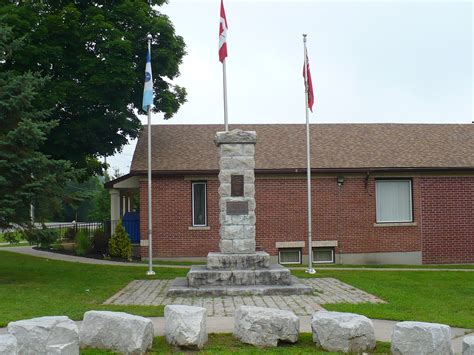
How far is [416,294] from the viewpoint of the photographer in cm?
1309

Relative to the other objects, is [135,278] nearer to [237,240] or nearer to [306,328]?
[237,240]

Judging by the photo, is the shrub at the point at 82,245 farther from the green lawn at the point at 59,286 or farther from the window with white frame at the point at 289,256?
the window with white frame at the point at 289,256

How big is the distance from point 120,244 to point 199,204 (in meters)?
3.19

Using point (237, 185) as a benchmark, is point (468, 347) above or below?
below

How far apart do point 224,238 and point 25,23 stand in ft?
31.8

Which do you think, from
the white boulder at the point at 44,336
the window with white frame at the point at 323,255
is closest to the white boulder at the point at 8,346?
the white boulder at the point at 44,336

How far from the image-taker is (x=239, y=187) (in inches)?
573

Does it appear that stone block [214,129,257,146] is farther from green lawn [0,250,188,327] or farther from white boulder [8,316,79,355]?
white boulder [8,316,79,355]

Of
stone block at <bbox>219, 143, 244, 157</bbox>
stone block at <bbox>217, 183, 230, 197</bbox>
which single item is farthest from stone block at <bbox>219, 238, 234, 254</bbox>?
stone block at <bbox>219, 143, 244, 157</bbox>

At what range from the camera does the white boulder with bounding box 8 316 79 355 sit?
6996mm

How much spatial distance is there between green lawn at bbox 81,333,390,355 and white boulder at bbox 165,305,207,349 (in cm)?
11

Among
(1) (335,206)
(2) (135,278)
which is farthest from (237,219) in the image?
(1) (335,206)

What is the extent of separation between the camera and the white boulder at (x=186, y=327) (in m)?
7.78

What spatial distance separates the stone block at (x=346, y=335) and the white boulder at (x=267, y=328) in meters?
0.42
